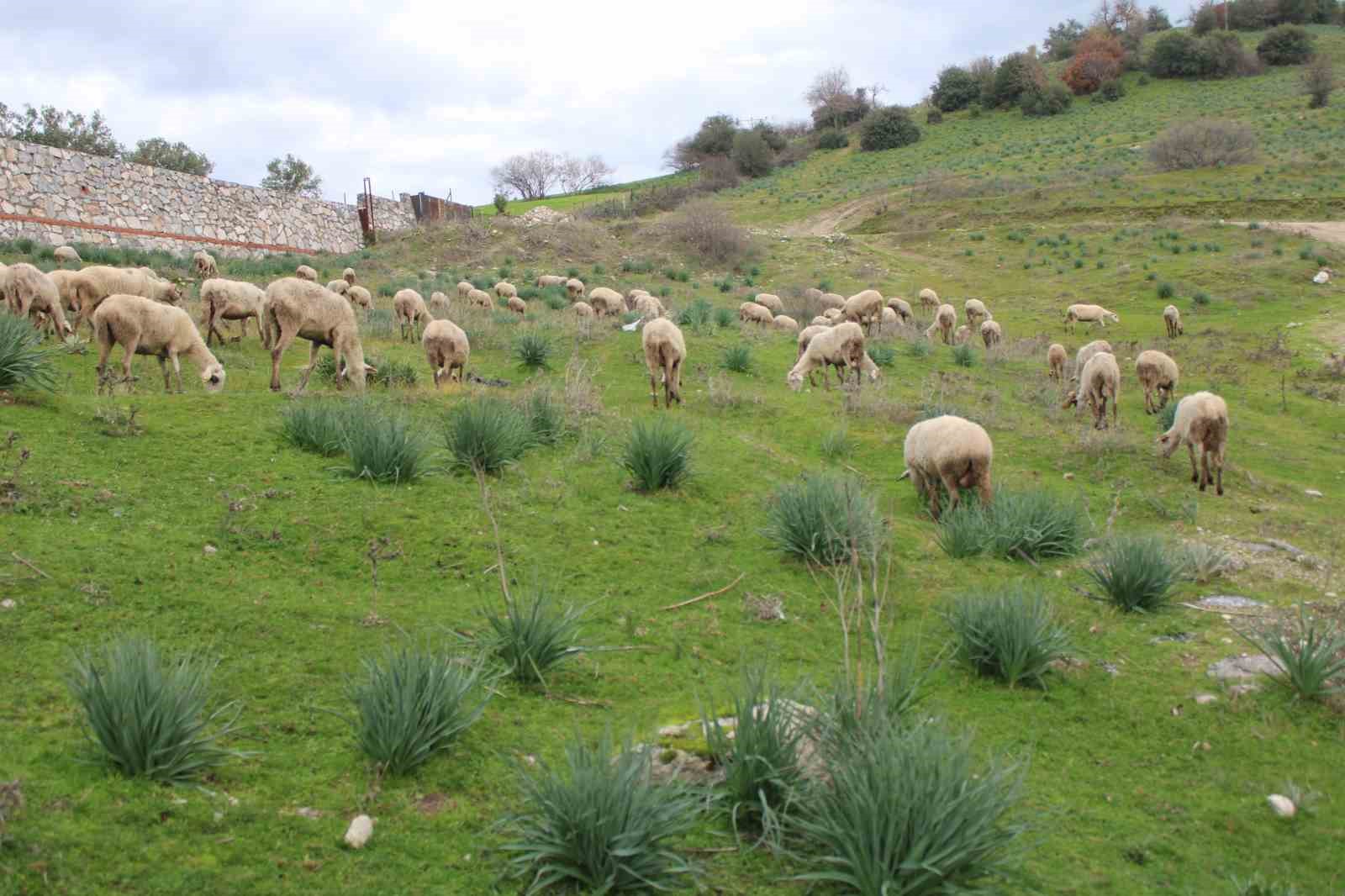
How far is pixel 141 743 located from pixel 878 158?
242 feet

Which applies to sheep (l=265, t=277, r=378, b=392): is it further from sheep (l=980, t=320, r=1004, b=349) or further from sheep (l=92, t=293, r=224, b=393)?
sheep (l=980, t=320, r=1004, b=349)

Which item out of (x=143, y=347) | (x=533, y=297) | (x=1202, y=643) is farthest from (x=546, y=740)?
(x=533, y=297)

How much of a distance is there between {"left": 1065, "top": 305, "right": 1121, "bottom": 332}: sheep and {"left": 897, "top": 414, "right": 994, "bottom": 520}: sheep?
21.7 meters

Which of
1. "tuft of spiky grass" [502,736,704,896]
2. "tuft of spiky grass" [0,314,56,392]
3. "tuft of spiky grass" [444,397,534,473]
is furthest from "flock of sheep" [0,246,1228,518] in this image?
"tuft of spiky grass" [502,736,704,896]

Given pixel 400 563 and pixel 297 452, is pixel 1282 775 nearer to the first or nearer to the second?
pixel 400 563

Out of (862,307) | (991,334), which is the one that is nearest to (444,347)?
(862,307)

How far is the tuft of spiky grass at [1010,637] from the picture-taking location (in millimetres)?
5941

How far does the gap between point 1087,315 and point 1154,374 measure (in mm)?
11991

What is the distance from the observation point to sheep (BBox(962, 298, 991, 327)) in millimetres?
29969

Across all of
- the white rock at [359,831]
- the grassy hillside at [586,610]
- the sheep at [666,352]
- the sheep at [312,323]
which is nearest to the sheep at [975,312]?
the grassy hillside at [586,610]

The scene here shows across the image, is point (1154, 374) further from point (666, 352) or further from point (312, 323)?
point (312, 323)

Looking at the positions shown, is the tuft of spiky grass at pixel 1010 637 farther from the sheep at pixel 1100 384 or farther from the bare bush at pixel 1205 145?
the bare bush at pixel 1205 145

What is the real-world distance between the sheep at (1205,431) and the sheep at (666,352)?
23.4 ft

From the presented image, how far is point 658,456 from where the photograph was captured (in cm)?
952
